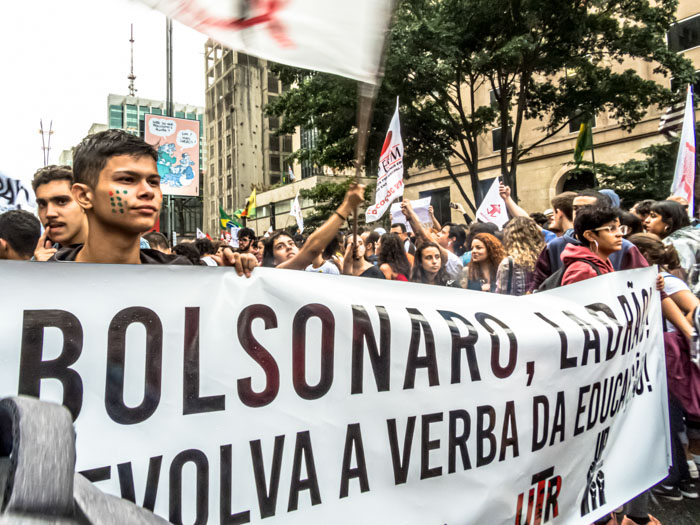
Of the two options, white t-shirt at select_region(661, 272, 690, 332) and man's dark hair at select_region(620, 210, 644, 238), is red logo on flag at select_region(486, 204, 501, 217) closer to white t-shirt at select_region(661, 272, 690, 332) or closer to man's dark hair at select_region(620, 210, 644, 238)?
man's dark hair at select_region(620, 210, 644, 238)

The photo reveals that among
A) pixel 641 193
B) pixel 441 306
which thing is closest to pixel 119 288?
pixel 441 306

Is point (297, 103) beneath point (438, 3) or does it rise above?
beneath

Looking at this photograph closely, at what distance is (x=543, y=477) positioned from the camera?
86.0 inches

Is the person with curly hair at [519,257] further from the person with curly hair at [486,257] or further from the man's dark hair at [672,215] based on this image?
the man's dark hair at [672,215]

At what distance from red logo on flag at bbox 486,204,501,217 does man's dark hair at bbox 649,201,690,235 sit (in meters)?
3.17

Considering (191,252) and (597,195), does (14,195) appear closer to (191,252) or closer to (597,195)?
(191,252)

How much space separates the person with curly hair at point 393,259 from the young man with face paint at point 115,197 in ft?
11.3

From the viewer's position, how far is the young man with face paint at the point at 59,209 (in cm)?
259

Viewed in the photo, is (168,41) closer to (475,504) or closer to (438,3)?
(438,3)

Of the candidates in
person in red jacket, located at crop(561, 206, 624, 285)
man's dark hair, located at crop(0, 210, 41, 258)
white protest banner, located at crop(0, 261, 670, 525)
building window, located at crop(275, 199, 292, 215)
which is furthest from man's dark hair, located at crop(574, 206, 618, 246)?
building window, located at crop(275, 199, 292, 215)

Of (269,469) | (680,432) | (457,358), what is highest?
(457,358)

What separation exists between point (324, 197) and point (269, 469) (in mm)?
26528

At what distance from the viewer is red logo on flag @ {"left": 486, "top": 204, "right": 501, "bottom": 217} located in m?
7.89

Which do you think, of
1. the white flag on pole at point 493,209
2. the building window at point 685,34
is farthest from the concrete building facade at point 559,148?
the white flag on pole at point 493,209
